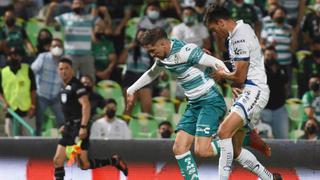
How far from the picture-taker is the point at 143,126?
675 inches

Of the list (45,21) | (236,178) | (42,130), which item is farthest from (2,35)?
(236,178)

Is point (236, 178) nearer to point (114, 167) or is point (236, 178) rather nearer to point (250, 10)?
point (114, 167)

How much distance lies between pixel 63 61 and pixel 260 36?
15.0 feet

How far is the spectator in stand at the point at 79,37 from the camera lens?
58.3ft

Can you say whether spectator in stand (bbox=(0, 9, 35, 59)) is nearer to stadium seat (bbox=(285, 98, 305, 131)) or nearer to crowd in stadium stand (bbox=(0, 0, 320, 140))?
crowd in stadium stand (bbox=(0, 0, 320, 140))

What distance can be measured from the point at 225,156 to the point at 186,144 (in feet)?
1.84

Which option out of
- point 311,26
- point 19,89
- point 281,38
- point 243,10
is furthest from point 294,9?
point 19,89

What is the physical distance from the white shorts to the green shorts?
1.14 feet

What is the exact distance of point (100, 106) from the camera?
17109 mm

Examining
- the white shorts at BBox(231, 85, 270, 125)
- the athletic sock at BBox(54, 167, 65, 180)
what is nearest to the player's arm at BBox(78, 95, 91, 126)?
the athletic sock at BBox(54, 167, 65, 180)

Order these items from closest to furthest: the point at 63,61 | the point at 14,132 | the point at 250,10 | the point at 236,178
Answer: the point at 236,178 → the point at 63,61 → the point at 14,132 → the point at 250,10

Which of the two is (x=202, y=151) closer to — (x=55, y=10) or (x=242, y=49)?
(x=242, y=49)

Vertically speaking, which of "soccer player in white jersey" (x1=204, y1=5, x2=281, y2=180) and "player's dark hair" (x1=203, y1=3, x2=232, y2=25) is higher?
"player's dark hair" (x1=203, y1=3, x2=232, y2=25)

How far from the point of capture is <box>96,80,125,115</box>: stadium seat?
17609mm
